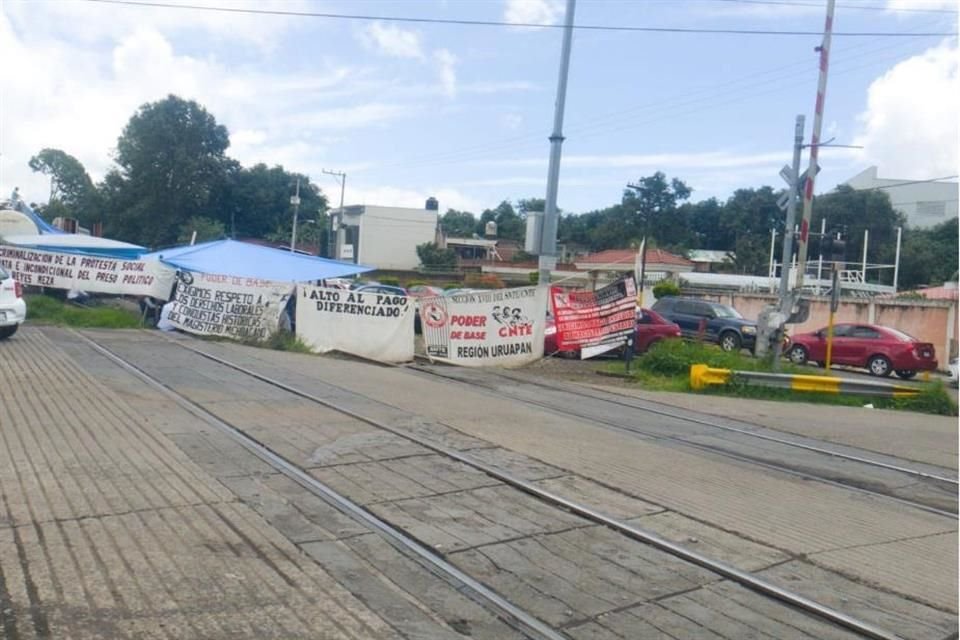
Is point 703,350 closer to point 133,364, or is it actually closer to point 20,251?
point 133,364

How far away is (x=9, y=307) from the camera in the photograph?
16766 mm

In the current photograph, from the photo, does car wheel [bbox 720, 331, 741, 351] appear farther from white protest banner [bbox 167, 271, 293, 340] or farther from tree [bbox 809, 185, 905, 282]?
tree [bbox 809, 185, 905, 282]

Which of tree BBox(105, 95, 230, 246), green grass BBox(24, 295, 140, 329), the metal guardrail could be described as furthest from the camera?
tree BBox(105, 95, 230, 246)

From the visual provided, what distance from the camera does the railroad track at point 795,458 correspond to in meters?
9.29

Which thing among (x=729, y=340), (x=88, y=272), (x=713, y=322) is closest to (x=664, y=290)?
(x=713, y=322)

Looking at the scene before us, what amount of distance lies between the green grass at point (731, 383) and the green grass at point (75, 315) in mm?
11341

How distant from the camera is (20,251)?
2442 centimetres

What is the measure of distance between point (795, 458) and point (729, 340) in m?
18.9

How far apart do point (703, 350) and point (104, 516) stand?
14.8 metres

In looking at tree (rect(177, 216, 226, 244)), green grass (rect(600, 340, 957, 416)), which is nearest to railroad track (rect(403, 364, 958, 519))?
green grass (rect(600, 340, 957, 416))

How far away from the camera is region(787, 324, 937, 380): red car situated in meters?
25.5

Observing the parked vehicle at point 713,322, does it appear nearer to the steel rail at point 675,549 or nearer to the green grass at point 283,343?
the green grass at point 283,343

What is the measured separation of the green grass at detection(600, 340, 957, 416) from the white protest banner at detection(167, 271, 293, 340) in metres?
7.41

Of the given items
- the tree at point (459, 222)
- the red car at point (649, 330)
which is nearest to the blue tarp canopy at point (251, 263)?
the red car at point (649, 330)
